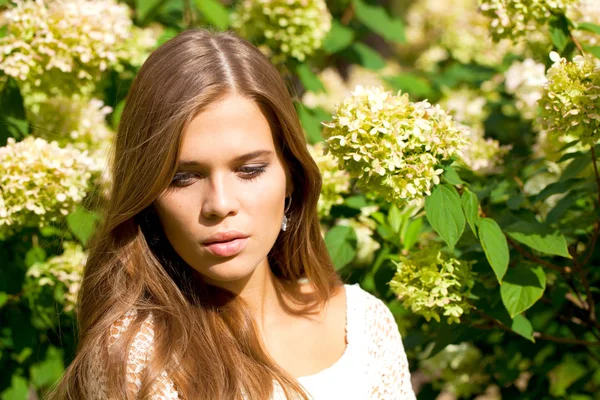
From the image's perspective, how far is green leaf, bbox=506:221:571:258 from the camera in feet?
6.75

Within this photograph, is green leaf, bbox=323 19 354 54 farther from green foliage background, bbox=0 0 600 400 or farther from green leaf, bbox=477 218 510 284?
green leaf, bbox=477 218 510 284

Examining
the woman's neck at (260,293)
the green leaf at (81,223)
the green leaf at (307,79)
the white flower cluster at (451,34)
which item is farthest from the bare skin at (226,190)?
the white flower cluster at (451,34)

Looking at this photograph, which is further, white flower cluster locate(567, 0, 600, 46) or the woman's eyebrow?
white flower cluster locate(567, 0, 600, 46)

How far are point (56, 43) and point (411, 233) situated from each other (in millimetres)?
1212

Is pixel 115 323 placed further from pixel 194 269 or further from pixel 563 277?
pixel 563 277

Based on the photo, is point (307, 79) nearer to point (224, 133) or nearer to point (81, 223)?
point (81, 223)

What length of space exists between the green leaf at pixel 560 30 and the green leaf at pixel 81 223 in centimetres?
145

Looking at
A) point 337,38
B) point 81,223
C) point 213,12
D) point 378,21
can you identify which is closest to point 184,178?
point 81,223

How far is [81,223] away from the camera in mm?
2475

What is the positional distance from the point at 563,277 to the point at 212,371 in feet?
3.79

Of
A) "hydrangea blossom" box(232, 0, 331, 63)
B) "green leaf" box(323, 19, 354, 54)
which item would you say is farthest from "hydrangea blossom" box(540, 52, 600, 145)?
"green leaf" box(323, 19, 354, 54)

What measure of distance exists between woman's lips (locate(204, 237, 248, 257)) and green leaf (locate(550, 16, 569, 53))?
3.80ft

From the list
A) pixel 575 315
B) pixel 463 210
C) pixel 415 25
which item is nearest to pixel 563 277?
pixel 575 315

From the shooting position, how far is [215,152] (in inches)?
72.4
